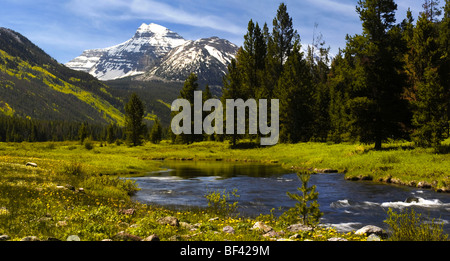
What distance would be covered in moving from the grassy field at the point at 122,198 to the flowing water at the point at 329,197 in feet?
7.47

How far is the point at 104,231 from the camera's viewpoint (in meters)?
10.1

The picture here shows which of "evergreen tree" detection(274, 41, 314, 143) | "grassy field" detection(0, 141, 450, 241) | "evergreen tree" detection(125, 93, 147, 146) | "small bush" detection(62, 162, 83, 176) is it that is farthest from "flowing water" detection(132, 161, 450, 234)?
"evergreen tree" detection(125, 93, 147, 146)

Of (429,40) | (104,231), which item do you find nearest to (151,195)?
(104,231)

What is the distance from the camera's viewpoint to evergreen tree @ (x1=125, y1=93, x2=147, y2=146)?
312 feet

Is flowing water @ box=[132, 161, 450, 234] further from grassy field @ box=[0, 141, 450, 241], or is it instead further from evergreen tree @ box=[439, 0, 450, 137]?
evergreen tree @ box=[439, 0, 450, 137]

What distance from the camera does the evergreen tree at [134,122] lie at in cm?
9519

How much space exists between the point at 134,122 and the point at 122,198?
7704 centimetres

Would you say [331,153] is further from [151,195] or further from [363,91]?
[151,195]

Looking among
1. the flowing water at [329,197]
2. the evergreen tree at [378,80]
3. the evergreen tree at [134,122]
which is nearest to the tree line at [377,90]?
the evergreen tree at [378,80]

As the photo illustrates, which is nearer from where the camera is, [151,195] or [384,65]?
[151,195]

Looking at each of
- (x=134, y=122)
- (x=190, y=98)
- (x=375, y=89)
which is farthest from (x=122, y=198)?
(x=134, y=122)

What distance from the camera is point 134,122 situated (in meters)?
95.9
